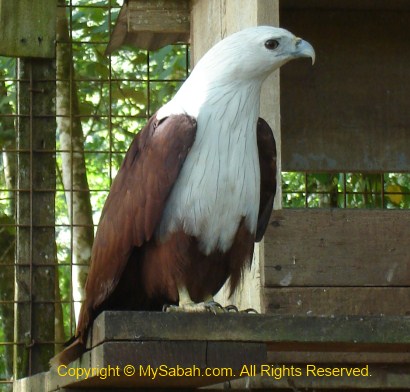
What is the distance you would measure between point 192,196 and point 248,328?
73 cm

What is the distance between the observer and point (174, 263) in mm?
3957

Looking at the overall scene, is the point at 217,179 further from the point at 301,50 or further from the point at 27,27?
the point at 27,27

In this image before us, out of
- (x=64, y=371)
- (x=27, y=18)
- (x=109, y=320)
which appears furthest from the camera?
(x=27, y=18)

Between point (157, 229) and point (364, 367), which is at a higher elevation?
point (157, 229)

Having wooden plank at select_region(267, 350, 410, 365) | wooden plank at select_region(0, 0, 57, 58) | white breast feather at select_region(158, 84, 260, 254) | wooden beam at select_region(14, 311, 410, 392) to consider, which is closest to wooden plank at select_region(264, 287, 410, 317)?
wooden plank at select_region(267, 350, 410, 365)

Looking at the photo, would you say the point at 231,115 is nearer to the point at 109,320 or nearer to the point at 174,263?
the point at 174,263


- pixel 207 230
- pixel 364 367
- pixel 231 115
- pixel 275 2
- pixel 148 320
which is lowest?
pixel 364 367

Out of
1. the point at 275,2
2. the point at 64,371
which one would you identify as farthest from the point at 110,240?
the point at 275,2

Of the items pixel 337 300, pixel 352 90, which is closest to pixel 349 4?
pixel 352 90

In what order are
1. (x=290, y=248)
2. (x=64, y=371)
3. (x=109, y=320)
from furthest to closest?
1. (x=290, y=248)
2. (x=64, y=371)
3. (x=109, y=320)

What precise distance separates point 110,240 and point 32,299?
1.66m

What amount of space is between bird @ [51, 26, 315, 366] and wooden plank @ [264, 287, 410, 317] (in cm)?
23

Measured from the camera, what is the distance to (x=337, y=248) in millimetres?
4438

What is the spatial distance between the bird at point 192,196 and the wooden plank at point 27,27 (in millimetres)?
1447
